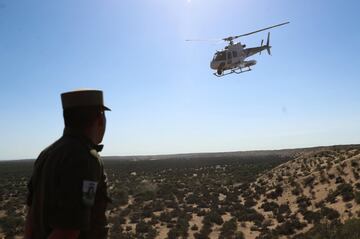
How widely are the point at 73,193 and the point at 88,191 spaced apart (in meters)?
0.08

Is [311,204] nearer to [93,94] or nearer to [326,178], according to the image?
[326,178]

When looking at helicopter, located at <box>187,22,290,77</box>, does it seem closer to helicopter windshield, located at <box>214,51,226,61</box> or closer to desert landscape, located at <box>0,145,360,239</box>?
helicopter windshield, located at <box>214,51,226,61</box>

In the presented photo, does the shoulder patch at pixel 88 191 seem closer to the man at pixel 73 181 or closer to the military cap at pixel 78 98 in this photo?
the man at pixel 73 181

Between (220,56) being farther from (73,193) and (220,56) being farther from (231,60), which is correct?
(73,193)

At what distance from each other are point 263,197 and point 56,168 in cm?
2883

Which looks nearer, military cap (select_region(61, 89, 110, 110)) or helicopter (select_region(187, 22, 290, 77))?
military cap (select_region(61, 89, 110, 110))

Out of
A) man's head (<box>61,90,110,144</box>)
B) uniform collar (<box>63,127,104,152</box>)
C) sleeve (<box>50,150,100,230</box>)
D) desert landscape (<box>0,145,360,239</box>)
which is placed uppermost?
man's head (<box>61,90,110,144</box>)

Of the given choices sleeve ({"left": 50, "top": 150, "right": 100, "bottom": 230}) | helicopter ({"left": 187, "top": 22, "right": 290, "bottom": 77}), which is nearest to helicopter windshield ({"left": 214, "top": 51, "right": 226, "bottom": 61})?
helicopter ({"left": 187, "top": 22, "right": 290, "bottom": 77})

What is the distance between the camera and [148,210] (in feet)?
87.7

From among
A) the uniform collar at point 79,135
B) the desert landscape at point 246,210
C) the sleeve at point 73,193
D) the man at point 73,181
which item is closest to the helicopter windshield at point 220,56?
the desert landscape at point 246,210

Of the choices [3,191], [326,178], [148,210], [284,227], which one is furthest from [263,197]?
[3,191]

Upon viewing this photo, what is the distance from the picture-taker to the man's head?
2576 mm

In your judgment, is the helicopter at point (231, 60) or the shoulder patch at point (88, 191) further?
the helicopter at point (231, 60)

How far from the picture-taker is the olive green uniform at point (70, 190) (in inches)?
85.0
